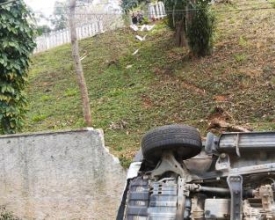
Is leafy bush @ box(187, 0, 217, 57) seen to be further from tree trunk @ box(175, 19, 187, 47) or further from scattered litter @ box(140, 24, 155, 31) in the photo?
scattered litter @ box(140, 24, 155, 31)

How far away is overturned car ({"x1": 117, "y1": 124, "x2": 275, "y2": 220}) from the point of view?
429cm

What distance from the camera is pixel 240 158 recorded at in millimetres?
4738

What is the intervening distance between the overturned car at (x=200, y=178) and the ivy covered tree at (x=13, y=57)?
5203mm

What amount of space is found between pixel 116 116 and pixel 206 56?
4157 millimetres

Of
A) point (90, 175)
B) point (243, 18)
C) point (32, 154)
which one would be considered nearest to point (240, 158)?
point (90, 175)

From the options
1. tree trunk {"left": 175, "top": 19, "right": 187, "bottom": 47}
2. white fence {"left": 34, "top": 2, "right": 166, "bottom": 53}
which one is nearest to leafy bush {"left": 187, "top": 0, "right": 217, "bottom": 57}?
tree trunk {"left": 175, "top": 19, "right": 187, "bottom": 47}

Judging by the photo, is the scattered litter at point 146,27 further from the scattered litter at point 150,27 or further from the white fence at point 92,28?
the white fence at point 92,28

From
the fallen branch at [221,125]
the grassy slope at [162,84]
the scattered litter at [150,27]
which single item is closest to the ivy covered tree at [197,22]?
the grassy slope at [162,84]

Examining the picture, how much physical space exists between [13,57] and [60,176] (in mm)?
2977

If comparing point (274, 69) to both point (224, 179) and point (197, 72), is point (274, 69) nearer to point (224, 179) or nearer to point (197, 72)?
point (197, 72)

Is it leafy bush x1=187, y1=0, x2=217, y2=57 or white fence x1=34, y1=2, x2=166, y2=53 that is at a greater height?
white fence x1=34, y1=2, x2=166, y2=53

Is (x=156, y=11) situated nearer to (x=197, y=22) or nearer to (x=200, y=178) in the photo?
(x=197, y=22)

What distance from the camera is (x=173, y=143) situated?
478 centimetres

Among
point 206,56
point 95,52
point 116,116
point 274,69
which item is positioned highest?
point 95,52
